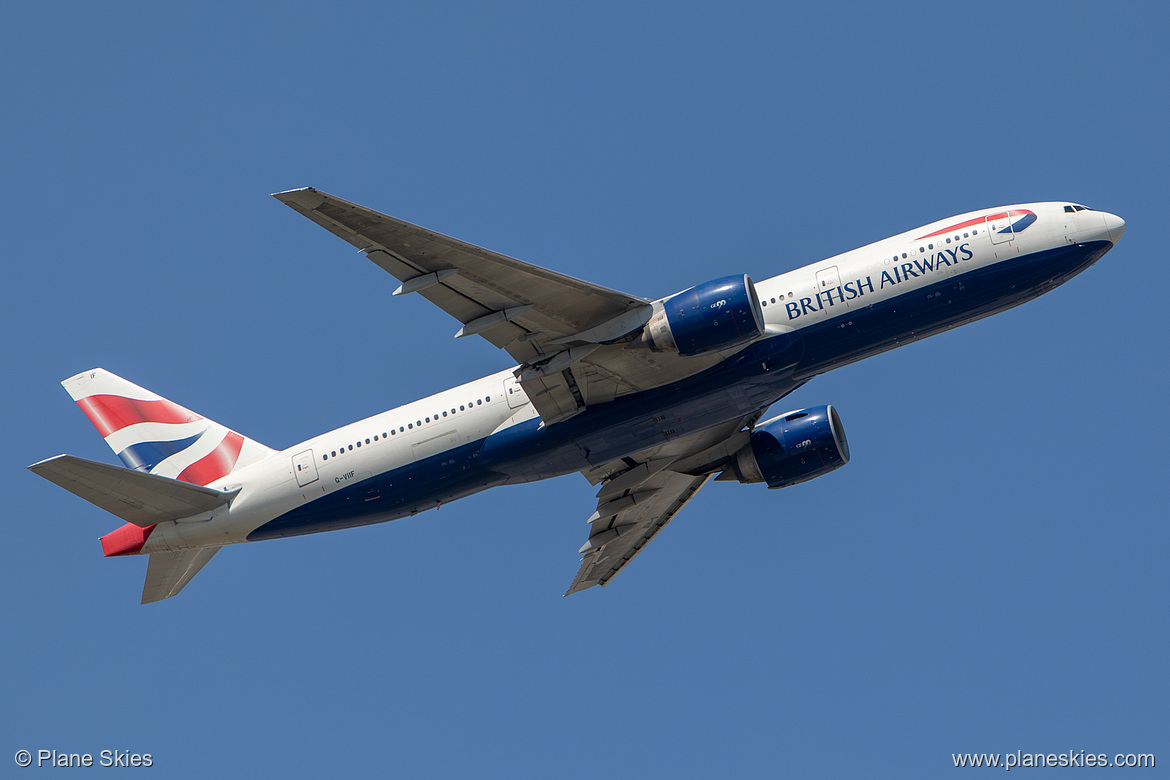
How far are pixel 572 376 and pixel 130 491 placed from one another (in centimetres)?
1414

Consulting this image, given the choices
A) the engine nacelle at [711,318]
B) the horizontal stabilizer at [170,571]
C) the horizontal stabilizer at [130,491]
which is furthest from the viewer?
the horizontal stabilizer at [170,571]

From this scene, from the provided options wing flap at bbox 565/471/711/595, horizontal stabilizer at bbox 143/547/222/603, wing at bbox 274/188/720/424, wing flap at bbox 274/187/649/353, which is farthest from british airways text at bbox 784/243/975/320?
horizontal stabilizer at bbox 143/547/222/603

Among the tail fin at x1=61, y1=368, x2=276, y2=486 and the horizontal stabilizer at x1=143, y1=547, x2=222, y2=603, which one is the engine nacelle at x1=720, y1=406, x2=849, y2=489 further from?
the horizontal stabilizer at x1=143, y1=547, x2=222, y2=603

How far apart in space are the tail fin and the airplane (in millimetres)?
132

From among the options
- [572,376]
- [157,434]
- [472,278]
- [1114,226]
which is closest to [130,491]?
[157,434]

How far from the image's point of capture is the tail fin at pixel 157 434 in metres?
38.7

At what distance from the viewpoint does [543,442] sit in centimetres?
3447

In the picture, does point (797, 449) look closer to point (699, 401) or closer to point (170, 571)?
point (699, 401)

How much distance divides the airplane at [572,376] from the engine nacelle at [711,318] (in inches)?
1.7

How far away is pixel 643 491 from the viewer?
136ft

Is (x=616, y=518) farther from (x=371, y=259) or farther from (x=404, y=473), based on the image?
(x=371, y=259)

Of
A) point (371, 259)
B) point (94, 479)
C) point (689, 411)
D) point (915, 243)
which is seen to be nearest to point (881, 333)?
point (915, 243)

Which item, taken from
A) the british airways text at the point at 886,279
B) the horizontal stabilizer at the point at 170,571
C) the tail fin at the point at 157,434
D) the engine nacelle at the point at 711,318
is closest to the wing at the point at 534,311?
the engine nacelle at the point at 711,318

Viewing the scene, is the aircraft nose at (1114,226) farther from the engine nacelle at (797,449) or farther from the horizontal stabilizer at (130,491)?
the horizontal stabilizer at (130,491)
